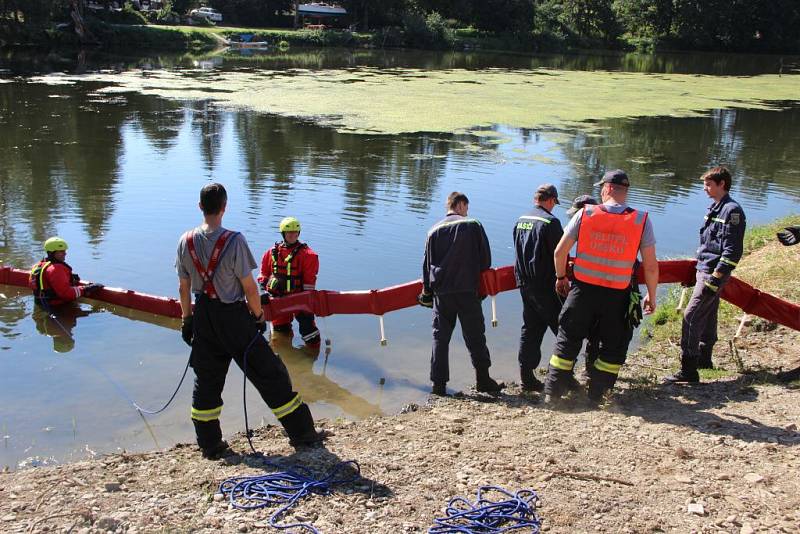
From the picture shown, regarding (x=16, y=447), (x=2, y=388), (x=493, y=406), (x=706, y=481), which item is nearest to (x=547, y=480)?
(x=706, y=481)

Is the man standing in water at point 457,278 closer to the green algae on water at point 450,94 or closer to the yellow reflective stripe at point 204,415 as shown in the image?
the yellow reflective stripe at point 204,415

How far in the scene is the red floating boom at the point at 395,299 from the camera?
6984 mm

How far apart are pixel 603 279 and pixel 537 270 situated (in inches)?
31.6

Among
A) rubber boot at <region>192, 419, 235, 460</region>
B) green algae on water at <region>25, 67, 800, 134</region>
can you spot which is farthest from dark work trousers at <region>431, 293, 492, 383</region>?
green algae on water at <region>25, 67, 800, 134</region>

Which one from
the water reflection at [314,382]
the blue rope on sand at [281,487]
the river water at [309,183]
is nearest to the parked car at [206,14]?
the river water at [309,183]

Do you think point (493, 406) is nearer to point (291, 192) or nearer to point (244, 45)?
point (291, 192)

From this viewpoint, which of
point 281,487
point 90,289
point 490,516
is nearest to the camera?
point 490,516

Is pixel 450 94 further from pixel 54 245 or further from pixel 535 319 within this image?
pixel 535 319

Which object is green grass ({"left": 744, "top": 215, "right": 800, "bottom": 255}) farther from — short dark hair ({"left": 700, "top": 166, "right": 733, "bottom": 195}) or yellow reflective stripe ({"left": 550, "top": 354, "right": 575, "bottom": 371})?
yellow reflective stripe ({"left": 550, "top": 354, "right": 575, "bottom": 371})

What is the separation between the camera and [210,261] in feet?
16.1

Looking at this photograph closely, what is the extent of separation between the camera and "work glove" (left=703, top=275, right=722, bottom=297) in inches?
242

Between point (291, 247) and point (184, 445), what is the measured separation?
2916mm

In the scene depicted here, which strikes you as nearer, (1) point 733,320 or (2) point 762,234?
(1) point 733,320

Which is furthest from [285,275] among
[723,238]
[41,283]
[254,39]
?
[254,39]
